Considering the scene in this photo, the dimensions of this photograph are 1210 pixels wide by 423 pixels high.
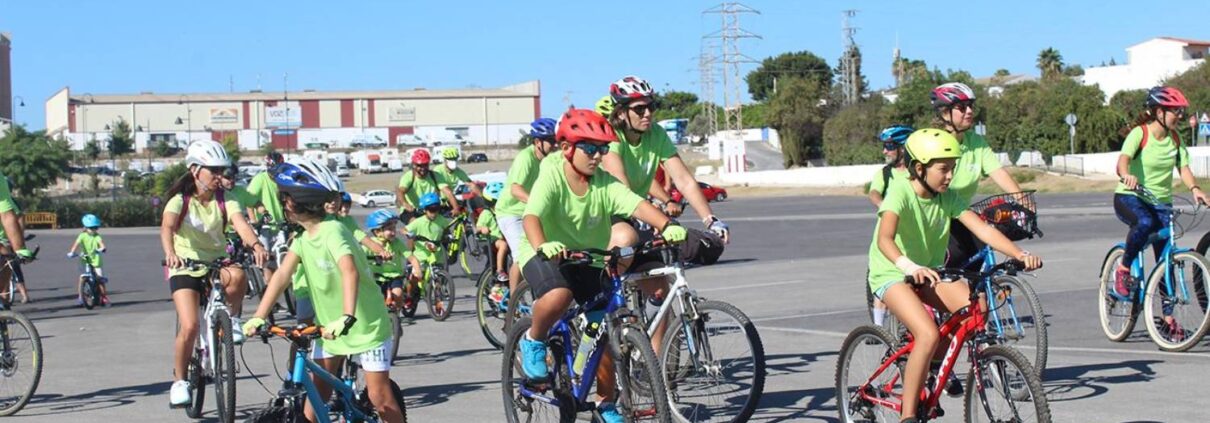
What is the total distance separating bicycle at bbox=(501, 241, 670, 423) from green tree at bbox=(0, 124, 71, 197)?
74.4 m


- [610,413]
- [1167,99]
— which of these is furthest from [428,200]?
[610,413]

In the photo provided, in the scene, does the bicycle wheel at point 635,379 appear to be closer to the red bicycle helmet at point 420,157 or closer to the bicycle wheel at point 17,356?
the bicycle wheel at point 17,356

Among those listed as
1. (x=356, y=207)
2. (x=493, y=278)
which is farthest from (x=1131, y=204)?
(x=356, y=207)

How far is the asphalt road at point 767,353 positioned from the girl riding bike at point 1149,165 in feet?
2.44

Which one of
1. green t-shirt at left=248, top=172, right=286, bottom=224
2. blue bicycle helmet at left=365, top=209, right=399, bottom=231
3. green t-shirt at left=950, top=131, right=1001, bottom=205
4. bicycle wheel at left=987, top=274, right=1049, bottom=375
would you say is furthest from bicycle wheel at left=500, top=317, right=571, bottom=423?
green t-shirt at left=248, top=172, right=286, bottom=224

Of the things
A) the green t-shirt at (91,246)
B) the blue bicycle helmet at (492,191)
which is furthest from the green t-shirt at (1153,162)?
the green t-shirt at (91,246)

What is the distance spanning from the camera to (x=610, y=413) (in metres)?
7.11

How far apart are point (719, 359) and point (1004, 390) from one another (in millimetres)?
1694

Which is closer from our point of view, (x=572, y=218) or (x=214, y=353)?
(x=572, y=218)

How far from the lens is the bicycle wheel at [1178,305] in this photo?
1038 cm

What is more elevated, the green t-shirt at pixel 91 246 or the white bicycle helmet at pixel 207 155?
the white bicycle helmet at pixel 207 155

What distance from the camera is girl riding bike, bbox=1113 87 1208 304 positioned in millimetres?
10641

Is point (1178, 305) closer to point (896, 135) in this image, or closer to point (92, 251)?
point (896, 135)

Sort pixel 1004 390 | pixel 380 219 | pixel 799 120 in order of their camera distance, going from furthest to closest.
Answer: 1. pixel 799 120
2. pixel 380 219
3. pixel 1004 390
